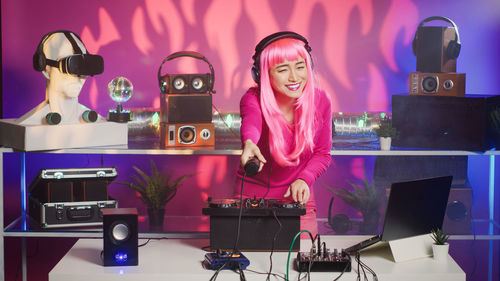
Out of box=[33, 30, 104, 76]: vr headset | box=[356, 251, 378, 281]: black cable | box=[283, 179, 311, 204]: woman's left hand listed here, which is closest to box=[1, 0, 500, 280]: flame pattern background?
box=[33, 30, 104, 76]: vr headset

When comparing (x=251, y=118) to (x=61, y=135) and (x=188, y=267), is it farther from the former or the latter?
(x=61, y=135)

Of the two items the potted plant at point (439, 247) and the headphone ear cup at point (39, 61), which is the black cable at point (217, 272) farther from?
the headphone ear cup at point (39, 61)

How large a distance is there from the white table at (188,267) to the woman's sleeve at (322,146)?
59 centimetres

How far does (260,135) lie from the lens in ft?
11.0

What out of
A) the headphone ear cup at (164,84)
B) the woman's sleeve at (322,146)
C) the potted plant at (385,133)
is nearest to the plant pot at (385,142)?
the potted plant at (385,133)

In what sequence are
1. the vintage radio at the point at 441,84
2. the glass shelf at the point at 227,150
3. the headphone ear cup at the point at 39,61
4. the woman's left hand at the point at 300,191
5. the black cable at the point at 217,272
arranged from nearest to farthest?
1. the black cable at the point at 217,272
2. the woman's left hand at the point at 300,191
3. the headphone ear cup at the point at 39,61
4. the glass shelf at the point at 227,150
5. the vintage radio at the point at 441,84

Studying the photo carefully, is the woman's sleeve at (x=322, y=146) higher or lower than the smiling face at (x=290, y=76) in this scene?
lower

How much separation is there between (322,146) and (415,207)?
2.88 ft

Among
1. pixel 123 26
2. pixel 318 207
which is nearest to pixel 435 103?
pixel 318 207

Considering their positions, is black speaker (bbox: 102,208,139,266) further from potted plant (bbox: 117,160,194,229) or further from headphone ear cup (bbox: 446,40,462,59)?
headphone ear cup (bbox: 446,40,462,59)

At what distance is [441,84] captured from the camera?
12.4 ft

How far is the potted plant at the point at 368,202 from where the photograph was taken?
3.94 metres

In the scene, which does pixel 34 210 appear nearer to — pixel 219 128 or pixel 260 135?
pixel 219 128

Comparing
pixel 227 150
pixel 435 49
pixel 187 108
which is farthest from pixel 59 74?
pixel 435 49
